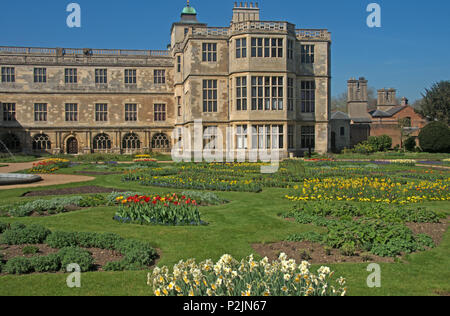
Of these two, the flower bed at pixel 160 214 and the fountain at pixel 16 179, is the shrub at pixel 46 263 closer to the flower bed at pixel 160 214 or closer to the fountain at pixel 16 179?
the flower bed at pixel 160 214

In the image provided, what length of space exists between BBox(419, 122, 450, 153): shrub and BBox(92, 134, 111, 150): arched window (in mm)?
30396

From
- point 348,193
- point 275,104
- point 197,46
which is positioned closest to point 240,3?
point 197,46

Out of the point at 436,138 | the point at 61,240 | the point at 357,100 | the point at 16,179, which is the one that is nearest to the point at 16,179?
the point at 16,179

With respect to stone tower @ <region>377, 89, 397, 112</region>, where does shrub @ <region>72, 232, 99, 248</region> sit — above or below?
below

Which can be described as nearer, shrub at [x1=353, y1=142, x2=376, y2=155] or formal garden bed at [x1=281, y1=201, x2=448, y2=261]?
formal garden bed at [x1=281, y1=201, x2=448, y2=261]

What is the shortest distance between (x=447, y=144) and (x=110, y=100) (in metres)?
32.1

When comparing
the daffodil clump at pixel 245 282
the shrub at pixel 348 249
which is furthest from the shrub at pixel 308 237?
the daffodil clump at pixel 245 282

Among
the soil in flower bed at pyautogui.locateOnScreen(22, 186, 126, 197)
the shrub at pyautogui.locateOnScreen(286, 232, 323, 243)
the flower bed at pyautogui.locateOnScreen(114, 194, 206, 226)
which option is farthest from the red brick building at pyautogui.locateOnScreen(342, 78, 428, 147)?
the shrub at pyautogui.locateOnScreen(286, 232, 323, 243)

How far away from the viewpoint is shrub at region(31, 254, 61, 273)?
6.73 m

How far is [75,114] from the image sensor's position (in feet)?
134

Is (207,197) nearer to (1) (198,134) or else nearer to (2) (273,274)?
(2) (273,274)

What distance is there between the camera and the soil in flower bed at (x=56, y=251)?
7318 mm

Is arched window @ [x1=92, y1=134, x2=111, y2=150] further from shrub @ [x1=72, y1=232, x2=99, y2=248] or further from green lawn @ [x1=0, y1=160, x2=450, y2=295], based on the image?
shrub @ [x1=72, y1=232, x2=99, y2=248]

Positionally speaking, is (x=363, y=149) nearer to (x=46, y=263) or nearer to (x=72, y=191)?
(x=72, y=191)
